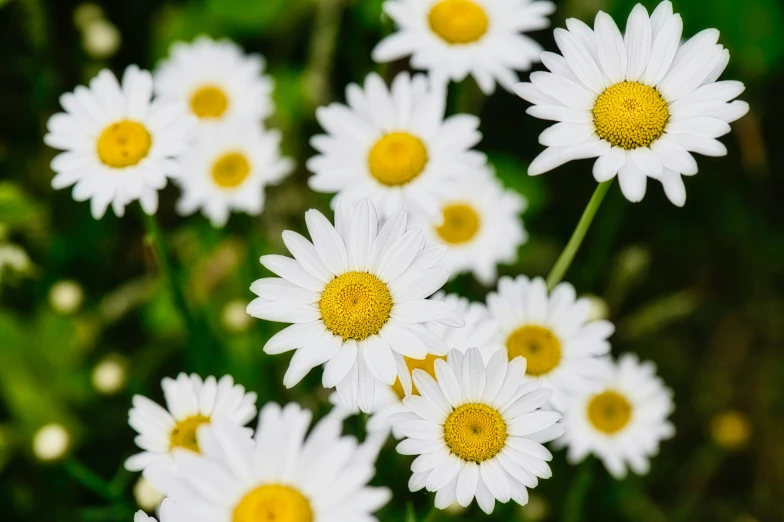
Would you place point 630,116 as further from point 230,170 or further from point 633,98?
point 230,170

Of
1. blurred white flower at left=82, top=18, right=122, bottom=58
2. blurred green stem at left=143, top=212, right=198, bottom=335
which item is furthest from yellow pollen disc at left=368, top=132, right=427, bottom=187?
blurred white flower at left=82, top=18, right=122, bottom=58

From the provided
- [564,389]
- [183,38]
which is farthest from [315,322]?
[183,38]

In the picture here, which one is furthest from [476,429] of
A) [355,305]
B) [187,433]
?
[187,433]

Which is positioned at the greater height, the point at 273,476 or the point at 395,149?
the point at 395,149

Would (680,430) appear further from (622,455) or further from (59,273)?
(59,273)

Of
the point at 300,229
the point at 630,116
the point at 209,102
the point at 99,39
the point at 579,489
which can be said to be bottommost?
the point at 579,489

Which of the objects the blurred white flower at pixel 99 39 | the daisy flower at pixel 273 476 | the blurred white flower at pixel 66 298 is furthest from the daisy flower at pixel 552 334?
the blurred white flower at pixel 99 39

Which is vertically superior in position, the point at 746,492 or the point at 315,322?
the point at 315,322
